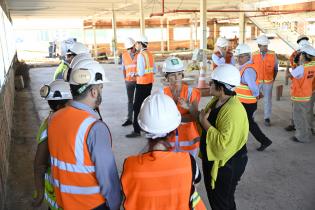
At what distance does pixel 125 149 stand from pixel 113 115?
2.34 m

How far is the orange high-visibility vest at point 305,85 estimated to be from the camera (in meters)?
4.91

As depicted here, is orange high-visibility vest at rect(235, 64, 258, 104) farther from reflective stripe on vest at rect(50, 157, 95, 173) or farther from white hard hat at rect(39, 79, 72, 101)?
reflective stripe on vest at rect(50, 157, 95, 173)

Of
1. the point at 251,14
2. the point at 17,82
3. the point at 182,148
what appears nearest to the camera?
the point at 182,148

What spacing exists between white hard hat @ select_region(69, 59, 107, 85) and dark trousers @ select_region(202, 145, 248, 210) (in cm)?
127

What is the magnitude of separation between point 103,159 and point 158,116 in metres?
0.39

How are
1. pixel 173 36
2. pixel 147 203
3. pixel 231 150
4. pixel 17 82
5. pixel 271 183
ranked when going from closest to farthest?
pixel 147 203 < pixel 231 150 < pixel 271 183 < pixel 17 82 < pixel 173 36

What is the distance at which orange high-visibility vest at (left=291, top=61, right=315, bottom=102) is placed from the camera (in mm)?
4906

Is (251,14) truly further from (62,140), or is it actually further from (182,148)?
(62,140)

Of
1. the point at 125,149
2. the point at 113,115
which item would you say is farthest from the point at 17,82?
the point at 125,149

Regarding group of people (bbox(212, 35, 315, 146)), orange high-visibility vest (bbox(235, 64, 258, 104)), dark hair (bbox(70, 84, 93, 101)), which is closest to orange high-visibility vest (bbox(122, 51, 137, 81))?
group of people (bbox(212, 35, 315, 146))

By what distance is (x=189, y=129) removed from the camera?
107 inches

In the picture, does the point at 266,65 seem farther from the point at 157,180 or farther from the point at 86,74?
the point at 157,180

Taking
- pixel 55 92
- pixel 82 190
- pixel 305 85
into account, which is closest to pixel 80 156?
pixel 82 190

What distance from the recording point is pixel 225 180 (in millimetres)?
2408
